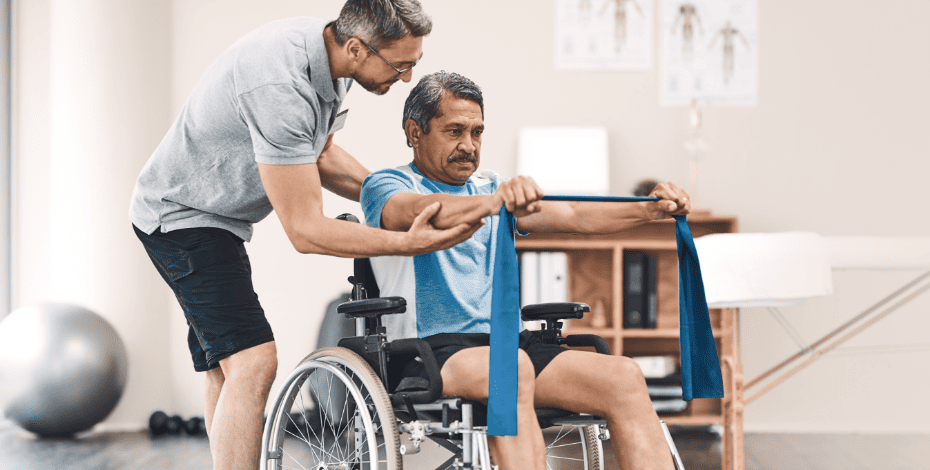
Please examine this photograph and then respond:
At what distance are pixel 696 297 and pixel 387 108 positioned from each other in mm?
2285

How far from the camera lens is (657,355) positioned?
3.25 metres

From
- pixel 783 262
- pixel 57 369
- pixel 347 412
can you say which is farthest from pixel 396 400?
pixel 57 369

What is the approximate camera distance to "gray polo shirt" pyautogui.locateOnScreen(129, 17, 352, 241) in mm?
1321

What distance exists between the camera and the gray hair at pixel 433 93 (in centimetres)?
159

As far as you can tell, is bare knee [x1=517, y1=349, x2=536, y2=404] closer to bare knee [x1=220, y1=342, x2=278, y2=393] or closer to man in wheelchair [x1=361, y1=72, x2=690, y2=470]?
man in wheelchair [x1=361, y1=72, x2=690, y2=470]

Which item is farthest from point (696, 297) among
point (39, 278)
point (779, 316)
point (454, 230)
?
point (39, 278)

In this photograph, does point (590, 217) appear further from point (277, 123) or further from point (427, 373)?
point (277, 123)

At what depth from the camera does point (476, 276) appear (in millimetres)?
1569

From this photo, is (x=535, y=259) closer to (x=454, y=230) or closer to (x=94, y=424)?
(x=454, y=230)

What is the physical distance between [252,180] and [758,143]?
262cm

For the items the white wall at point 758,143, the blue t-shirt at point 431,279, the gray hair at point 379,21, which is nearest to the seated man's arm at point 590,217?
the blue t-shirt at point 431,279

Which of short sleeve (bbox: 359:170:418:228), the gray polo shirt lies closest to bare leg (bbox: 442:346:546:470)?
short sleeve (bbox: 359:170:418:228)

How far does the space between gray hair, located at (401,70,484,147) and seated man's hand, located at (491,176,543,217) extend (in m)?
0.40

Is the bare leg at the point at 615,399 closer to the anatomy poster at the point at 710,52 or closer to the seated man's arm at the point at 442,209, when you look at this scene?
the seated man's arm at the point at 442,209
